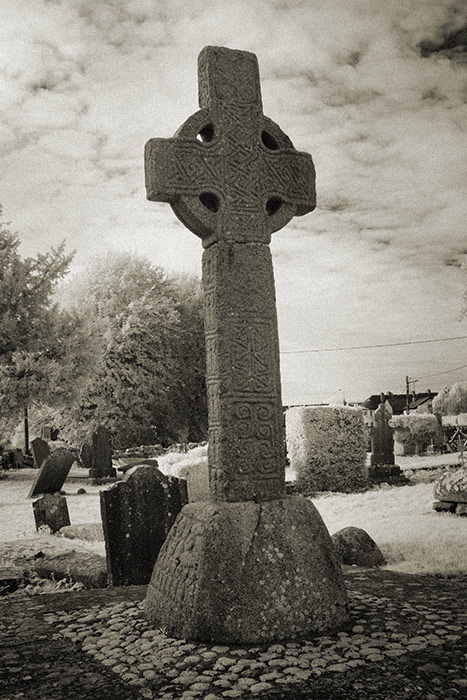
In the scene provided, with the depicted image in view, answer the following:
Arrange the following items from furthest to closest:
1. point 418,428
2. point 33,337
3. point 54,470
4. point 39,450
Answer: point 418,428, point 33,337, point 39,450, point 54,470

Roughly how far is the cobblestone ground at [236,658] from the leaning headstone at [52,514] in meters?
7.12

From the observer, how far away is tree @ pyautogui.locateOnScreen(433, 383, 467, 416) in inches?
1997

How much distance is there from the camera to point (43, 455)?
23.7 meters

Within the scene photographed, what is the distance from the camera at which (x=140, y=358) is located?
3497 cm

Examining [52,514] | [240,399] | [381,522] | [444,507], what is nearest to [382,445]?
[444,507]

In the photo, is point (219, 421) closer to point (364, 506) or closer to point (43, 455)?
point (364, 506)

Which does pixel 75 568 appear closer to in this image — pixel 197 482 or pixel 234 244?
pixel 234 244

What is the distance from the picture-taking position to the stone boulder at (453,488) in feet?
35.8

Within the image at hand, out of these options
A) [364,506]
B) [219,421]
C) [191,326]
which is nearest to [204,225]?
[219,421]

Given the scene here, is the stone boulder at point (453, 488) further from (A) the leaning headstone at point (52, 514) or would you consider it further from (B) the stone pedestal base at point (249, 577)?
(B) the stone pedestal base at point (249, 577)

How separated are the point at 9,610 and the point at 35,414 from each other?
99.4 ft

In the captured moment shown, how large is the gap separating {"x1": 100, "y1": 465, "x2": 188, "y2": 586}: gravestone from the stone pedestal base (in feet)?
7.15

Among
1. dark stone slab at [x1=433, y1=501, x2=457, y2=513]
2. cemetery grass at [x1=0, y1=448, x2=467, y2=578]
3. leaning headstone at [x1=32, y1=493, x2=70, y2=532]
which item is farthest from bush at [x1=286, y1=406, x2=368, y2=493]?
leaning headstone at [x1=32, y1=493, x2=70, y2=532]

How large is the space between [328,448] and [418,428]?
47.8ft
